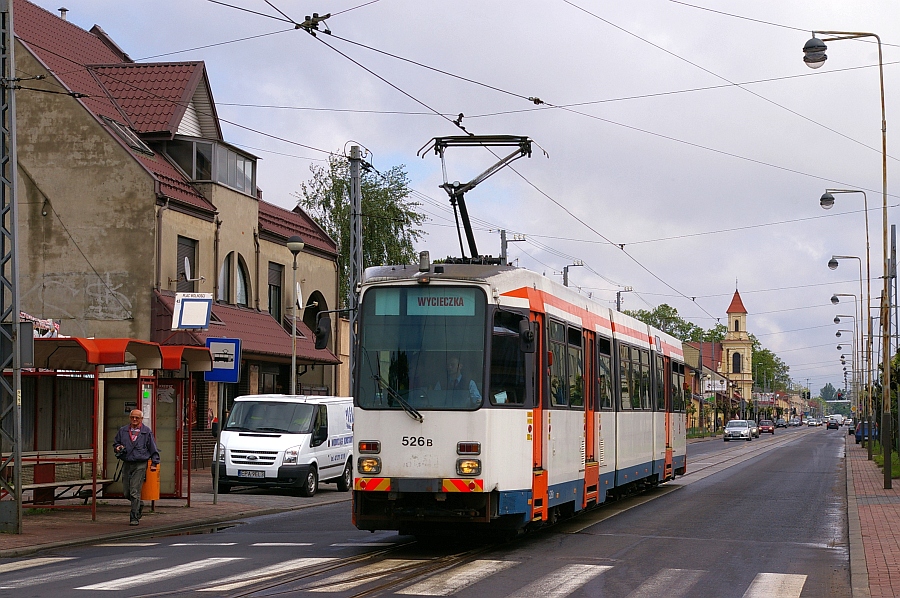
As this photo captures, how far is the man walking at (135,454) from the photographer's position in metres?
18.2

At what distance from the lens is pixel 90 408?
981 inches

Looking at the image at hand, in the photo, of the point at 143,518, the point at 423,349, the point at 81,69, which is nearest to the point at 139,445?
the point at 143,518

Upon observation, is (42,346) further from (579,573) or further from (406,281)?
(579,573)

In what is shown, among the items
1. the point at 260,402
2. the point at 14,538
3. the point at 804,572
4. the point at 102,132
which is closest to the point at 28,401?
the point at 260,402

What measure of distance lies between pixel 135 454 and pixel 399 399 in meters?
5.76

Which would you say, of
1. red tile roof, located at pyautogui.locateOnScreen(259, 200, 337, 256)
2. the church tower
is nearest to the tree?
red tile roof, located at pyautogui.locateOnScreen(259, 200, 337, 256)

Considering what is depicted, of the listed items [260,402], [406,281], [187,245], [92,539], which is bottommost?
A: [92,539]

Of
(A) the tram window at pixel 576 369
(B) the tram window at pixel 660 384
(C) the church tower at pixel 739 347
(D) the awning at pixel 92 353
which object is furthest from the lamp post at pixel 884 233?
(C) the church tower at pixel 739 347

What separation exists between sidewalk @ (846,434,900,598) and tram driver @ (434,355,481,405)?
4.49 m

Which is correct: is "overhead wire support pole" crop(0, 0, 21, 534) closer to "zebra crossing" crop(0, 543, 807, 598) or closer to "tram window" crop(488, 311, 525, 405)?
"zebra crossing" crop(0, 543, 807, 598)

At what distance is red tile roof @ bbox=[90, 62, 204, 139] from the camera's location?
35156 millimetres

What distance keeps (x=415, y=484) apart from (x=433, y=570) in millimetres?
1592

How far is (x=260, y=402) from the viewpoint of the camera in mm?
26219

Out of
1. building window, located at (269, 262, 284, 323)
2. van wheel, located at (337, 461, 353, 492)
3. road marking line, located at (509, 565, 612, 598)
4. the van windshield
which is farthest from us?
building window, located at (269, 262, 284, 323)
